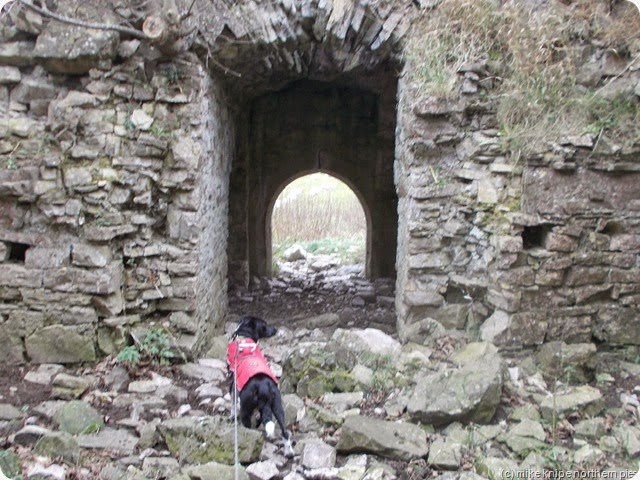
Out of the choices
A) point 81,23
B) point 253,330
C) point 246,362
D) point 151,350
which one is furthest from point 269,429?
point 81,23

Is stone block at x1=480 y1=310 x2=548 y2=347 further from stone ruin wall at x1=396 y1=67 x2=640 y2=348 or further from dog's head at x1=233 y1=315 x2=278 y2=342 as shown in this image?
dog's head at x1=233 y1=315 x2=278 y2=342

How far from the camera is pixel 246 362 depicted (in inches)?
149

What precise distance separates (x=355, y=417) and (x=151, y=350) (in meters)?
2.01

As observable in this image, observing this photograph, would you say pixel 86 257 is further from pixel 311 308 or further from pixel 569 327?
pixel 569 327

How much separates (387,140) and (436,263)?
402 cm

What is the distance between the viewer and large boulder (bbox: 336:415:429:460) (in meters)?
3.39

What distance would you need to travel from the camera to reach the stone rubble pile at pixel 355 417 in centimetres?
328

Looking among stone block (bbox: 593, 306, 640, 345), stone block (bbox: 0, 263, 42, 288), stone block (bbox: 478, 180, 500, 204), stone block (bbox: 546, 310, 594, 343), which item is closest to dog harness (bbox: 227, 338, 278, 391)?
stone block (bbox: 0, 263, 42, 288)

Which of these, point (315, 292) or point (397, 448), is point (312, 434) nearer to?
point (397, 448)

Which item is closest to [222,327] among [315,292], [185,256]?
[185,256]

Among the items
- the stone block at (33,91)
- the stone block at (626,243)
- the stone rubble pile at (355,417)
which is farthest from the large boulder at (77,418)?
the stone block at (626,243)

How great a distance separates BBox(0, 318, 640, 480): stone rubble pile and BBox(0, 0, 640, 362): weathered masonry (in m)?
0.37

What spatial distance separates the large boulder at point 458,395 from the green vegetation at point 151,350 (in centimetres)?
212

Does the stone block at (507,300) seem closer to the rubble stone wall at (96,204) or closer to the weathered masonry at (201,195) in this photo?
the weathered masonry at (201,195)
